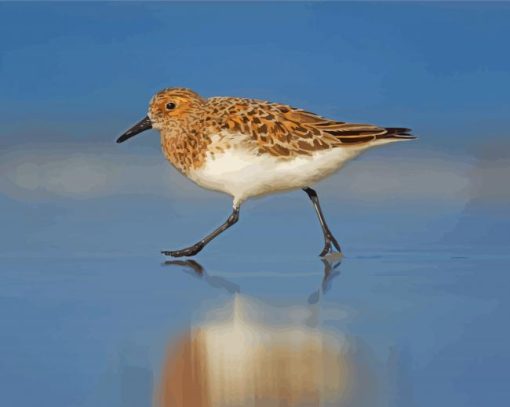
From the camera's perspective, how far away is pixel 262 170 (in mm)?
5828

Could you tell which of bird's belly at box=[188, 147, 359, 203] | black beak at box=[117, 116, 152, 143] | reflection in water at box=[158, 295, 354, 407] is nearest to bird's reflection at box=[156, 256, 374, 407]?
reflection in water at box=[158, 295, 354, 407]

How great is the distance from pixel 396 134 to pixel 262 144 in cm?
75

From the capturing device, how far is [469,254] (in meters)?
6.23

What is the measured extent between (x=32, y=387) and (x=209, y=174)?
2547mm

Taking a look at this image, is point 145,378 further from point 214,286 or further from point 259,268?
point 259,268

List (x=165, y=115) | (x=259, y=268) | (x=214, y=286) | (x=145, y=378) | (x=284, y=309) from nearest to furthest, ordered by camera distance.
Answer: (x=145, y=378) < (x=284, y=309) < (x=214, y=286) < (x=259, y=268) < (x=165, y=115)

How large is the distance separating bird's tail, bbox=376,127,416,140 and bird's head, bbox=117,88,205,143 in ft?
3.49

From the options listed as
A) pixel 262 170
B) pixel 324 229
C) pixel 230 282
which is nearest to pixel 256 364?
pixel 230 282

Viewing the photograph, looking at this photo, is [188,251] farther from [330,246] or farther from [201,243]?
[330,246]

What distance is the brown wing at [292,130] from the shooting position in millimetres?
5828

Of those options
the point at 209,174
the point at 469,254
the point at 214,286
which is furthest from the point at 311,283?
the point at 469,254

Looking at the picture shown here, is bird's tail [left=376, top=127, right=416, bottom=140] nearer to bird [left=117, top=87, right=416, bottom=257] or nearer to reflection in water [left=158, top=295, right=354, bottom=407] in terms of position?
bird [left=117, top=87, right=416, bottom=257]

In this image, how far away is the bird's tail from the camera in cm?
588

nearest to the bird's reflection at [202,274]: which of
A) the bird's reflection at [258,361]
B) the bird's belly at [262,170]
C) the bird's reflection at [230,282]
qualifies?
the bird's reflection at [230,282]
